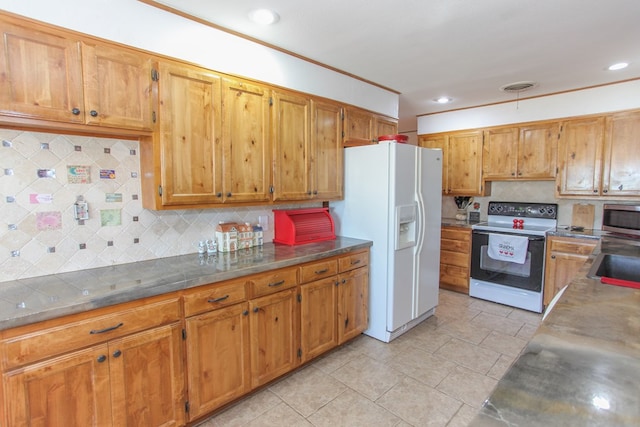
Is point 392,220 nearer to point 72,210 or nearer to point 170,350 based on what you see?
point 170,350

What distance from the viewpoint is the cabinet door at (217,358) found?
183 centimetres

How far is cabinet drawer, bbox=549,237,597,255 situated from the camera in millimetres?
3260

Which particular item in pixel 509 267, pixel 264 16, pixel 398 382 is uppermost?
pixel 264 16

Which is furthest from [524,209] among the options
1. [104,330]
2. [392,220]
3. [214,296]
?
[104,330]

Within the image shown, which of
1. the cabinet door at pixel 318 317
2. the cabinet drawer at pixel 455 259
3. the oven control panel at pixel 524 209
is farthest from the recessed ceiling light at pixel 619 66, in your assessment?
the cabinet door at pixel 318 317

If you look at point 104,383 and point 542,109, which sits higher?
point 542,109

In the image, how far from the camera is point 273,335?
2.22m

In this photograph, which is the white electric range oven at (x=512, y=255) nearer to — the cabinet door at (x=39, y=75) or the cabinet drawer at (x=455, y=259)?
the cabinet drawer at (x=455, y=259)

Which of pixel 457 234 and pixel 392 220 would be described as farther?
pixel 457 234

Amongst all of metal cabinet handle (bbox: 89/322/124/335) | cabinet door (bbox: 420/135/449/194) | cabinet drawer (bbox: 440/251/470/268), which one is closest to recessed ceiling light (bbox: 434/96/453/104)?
cabinet door (bbox: 420/135/449/194)

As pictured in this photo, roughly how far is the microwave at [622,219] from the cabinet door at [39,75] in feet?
14.1

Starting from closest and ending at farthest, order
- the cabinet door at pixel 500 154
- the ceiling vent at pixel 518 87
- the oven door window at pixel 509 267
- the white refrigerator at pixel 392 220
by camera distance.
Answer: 1. the white refrigerator at pixel 392 220
2. the ceiling vent at pixel 518 87
3. the oven door window at pixel 509 267
4. the cabinet door at pixel 500 154

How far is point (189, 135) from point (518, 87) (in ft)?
11.2

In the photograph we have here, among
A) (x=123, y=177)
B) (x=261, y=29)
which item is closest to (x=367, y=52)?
(x=261, y=29)
